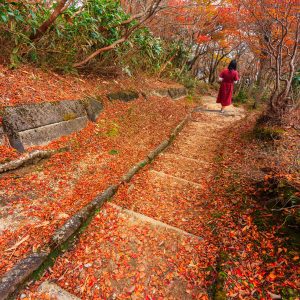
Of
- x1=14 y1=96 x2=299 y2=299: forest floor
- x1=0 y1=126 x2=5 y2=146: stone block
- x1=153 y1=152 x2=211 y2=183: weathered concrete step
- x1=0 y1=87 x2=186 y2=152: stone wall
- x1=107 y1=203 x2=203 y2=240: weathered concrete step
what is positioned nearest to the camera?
x1=14 y1=96 x2=299 y2=299: forest floor

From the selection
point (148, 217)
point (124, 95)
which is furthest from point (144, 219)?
point (124, 95)

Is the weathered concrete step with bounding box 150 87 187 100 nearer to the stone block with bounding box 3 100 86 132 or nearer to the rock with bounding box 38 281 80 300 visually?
the stone block with bounding box 3 100 86 132

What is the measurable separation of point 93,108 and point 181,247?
11.8ft

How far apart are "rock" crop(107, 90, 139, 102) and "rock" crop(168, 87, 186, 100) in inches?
102

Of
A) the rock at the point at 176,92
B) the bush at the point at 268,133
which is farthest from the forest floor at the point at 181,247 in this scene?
the rock at the point at 176,92

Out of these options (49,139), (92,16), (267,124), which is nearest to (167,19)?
(92,16)

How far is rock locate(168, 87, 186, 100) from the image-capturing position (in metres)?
8.96

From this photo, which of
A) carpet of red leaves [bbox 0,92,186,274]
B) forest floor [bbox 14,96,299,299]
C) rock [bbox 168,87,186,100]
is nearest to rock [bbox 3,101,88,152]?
carpet of red leaves [bbox 0,92,186,274]

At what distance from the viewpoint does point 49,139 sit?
370cm

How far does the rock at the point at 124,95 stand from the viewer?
5835 mm

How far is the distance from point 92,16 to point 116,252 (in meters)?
5.57

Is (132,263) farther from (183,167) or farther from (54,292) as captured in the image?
(183,167)

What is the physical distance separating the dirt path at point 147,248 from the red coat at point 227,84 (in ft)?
16.3

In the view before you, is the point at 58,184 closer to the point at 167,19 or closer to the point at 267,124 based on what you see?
the point at 267,124
